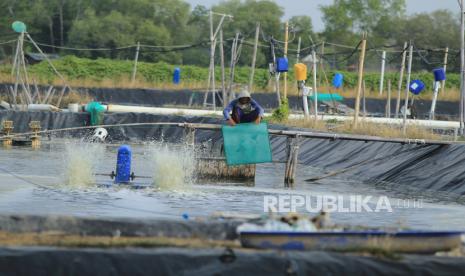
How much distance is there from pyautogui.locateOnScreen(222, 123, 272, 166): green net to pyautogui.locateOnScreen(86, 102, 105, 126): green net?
16.9 metres

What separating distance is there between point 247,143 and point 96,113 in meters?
17.3


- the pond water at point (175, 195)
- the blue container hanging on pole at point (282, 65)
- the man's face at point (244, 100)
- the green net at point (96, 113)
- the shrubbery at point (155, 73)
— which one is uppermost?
the shrubbery at point (155, 73)

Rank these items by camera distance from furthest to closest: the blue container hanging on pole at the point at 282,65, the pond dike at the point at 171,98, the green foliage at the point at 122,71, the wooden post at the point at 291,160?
the green foliage at the point at 122,71 < the pond dike at the point at 171,98 < the blue container hanging on pole at the point at 282,65 < the wooden post at the point at 291,160

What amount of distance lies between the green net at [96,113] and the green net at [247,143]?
16946 mm

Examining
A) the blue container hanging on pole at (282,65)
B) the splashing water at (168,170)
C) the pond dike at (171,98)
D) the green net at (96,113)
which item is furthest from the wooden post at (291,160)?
the pond dike at (171,98)

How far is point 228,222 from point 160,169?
8.41 m

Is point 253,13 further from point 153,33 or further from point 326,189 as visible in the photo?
point 326,189

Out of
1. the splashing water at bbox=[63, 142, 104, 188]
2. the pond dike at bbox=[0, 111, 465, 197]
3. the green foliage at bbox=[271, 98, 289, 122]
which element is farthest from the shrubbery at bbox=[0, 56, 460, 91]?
the splashing water at bbox=[63, 142, 104, 188]

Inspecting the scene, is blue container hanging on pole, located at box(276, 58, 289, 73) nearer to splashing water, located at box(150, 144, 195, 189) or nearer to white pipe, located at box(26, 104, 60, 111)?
splashing water, located at box(150, 144, 195, 189)

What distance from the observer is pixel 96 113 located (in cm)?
3375

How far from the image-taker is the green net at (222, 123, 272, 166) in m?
17.1

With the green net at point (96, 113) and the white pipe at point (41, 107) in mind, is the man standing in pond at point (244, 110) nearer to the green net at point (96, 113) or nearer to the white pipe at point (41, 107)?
the green net at point (96, 113)

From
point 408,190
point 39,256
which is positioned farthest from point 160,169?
point 39,256

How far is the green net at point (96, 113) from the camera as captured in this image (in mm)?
33750
